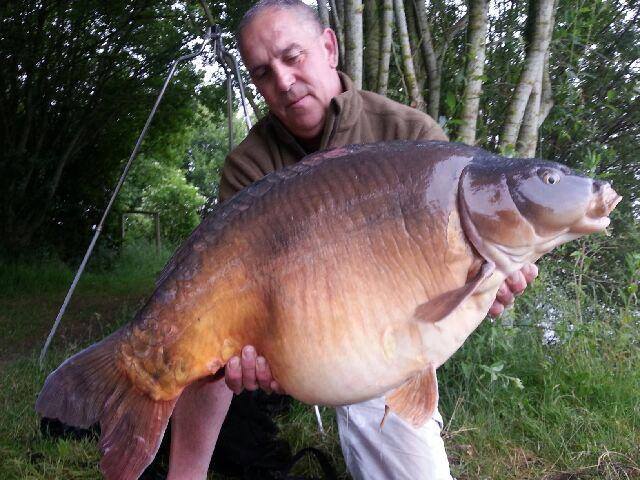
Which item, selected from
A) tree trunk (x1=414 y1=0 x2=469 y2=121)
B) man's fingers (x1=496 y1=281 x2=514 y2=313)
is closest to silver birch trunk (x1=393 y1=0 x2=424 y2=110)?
tree trunk (x1=414 y1=0 x2=469 y2=121)

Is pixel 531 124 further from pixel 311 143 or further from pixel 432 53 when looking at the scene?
pixel 311 143

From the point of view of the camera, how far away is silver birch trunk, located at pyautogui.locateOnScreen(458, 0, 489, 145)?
2787mm

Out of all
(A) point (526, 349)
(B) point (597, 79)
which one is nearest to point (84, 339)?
(A) point (526, 349)

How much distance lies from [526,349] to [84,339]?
3.00 metres

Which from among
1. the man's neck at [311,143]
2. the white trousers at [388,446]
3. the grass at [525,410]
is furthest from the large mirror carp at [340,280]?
the grass at [525,410]

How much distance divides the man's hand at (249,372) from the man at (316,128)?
1.15 feet

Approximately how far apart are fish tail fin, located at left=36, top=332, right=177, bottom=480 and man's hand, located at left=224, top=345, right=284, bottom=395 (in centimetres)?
17

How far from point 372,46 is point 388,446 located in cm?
220

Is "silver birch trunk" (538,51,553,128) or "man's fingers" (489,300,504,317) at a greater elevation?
"silver birch trunk" (538,51,553,128)

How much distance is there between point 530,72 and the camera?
2840 mm

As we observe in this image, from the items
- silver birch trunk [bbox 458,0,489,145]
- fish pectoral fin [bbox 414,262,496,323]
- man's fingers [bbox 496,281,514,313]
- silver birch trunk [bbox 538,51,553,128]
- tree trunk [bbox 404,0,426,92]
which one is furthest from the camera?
tree trunk [bbox 404,0,426,92]

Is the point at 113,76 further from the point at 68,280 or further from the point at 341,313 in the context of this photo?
the point at 341,313

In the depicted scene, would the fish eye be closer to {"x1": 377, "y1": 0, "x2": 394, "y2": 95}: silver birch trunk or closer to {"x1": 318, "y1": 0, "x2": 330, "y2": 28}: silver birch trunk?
{"x1": 377, "y1": 0, "x2": 394, "y2": 95}: silver birch trunk

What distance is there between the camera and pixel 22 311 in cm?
552
